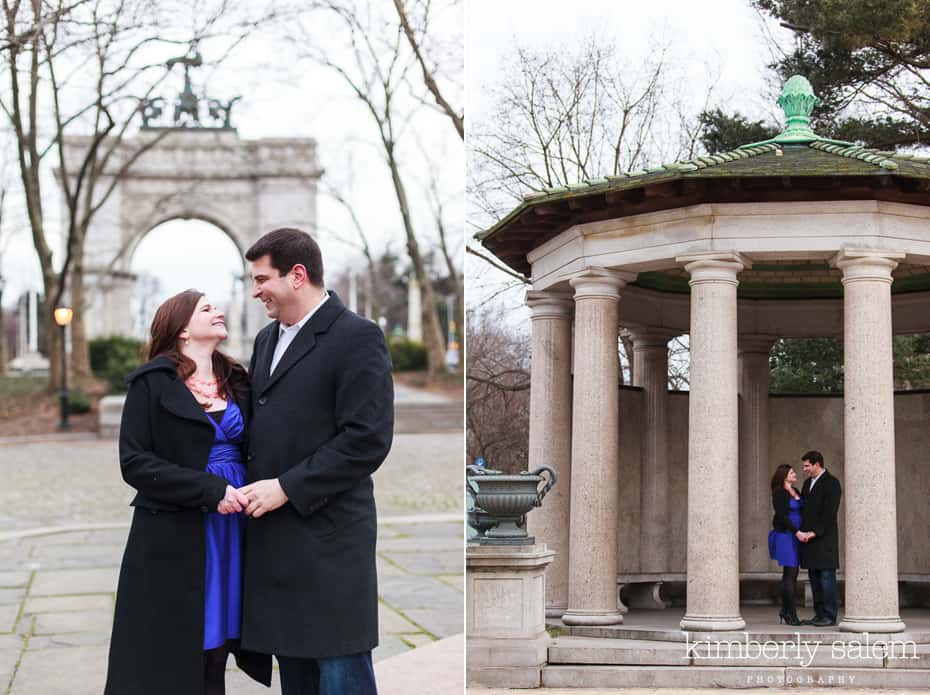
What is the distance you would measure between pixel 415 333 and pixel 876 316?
47.8 metres

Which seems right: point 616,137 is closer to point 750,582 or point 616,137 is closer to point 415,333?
point 750,582

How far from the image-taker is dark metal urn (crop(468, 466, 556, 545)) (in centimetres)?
1071

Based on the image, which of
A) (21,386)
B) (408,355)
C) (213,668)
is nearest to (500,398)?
(213,668)

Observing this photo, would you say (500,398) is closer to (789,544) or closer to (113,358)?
(789,544)

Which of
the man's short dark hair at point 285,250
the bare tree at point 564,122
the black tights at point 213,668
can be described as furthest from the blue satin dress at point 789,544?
the man's short dark hair at point 285,250

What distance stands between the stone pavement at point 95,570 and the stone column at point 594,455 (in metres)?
1.27

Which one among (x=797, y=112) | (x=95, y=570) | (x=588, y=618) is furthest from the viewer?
(x=95, y=570)

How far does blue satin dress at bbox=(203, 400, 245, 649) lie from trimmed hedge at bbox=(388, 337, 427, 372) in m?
40.2

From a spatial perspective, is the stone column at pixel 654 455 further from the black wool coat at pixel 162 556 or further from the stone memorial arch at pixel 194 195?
the stone memorial arch at pixel 194 195

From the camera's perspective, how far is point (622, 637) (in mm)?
11820

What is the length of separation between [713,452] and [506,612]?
2.58 metres

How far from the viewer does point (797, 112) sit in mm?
12773

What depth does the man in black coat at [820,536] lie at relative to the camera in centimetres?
1285

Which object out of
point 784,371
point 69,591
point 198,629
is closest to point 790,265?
point 784,371
